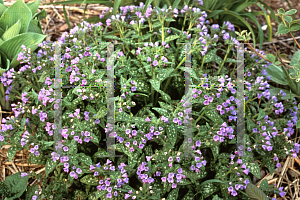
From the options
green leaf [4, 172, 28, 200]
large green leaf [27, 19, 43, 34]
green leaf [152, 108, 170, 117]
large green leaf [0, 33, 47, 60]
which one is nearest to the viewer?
green leaf [152, 108, 170, 117]

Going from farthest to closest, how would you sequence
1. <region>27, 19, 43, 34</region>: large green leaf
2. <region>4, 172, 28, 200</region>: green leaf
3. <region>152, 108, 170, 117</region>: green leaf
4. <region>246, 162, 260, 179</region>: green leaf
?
1. <region>27, 19, 43, 34</region>: large green leaf
2. <region>4, 172, 28, 200</region>: green leaf
3. <region>246, 162, 260, 179</region>: green leaf
4. <region>152, 108, 170, 117</region>: green leaf

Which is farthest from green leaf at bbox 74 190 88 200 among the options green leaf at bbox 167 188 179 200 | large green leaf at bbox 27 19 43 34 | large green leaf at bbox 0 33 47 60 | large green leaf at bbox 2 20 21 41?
large green leaf at bbox 27 19 43 34

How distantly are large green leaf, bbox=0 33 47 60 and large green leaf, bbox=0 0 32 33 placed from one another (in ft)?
0.58

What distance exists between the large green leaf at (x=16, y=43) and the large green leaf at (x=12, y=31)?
3.9 inches

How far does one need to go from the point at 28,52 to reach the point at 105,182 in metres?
1.10

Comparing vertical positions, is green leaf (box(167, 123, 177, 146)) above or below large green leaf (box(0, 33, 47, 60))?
below

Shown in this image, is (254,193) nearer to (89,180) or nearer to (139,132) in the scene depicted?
(139,132)

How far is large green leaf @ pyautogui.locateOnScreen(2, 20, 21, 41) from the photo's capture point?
2334 mm

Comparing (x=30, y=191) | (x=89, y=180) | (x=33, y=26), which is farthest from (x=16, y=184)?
(x=33, y=26)

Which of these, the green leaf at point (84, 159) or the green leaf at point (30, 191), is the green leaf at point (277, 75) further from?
the green leaf at point (30, 191)

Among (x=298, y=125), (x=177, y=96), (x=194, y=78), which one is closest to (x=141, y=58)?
(x=194, y=78)

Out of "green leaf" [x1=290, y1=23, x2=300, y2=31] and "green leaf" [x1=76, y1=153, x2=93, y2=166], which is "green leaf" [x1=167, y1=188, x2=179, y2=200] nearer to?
"green leaf" [x1=76, y1=153, x2=93, y2=166]

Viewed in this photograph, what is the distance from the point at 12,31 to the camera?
2365mm

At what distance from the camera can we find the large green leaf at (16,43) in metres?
2.30
